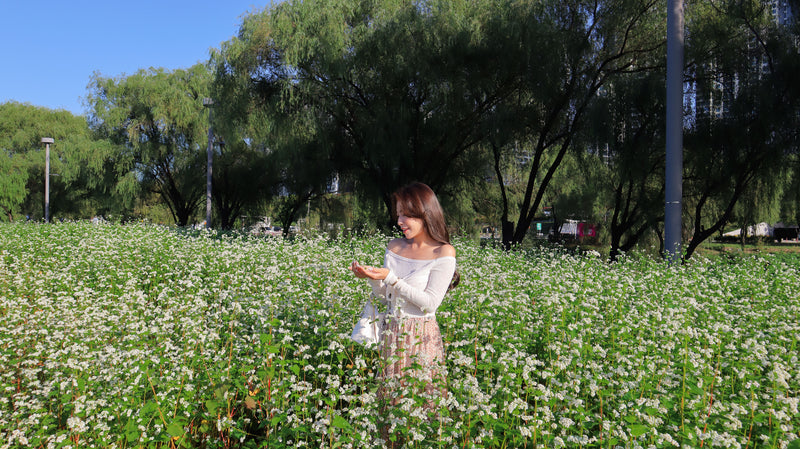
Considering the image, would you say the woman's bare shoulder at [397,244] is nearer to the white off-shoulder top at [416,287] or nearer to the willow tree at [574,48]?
the white off-shoulder top at [416,287]

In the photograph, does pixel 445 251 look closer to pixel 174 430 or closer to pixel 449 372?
pixel 449 372

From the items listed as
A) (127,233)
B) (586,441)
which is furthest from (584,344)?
(127,233)

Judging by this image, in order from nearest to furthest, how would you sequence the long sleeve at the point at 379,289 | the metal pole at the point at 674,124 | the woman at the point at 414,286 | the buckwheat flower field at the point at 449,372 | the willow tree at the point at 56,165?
the buckwheat flower field at the point at 449,372
the woman at the point at 414,286
the long sleeve at the point at 379,289
the metal pole at the point at 674,124
the willow tree at the point at 56,165

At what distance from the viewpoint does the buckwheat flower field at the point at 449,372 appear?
266cm

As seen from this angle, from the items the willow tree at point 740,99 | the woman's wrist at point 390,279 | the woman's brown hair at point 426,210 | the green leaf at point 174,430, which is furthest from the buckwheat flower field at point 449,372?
the willow tree at point 740,99

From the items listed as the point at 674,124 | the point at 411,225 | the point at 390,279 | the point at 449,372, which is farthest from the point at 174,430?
the point at 674,124

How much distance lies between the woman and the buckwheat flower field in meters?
0.17

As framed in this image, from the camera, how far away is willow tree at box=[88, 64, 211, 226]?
1041 inches

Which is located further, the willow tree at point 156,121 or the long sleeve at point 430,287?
the willow tree at point 156,121

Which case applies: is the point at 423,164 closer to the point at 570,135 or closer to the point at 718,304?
the point at 570,135

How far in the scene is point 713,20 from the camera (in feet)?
41.0

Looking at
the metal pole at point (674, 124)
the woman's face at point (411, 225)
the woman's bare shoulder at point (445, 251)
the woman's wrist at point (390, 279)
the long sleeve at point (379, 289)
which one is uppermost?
the metal pole at point (674, 124)

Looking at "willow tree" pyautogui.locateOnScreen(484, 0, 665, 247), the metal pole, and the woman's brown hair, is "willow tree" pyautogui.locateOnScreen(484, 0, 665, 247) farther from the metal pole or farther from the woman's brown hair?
the woman's brown hair

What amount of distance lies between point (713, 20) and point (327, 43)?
1054 cm
